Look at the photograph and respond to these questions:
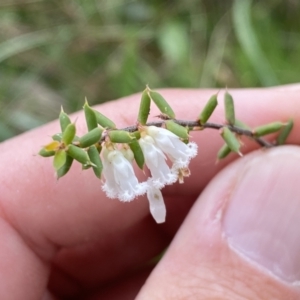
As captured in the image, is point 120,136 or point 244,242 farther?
point 244,242

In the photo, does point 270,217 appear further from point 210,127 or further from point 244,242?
point 210,127

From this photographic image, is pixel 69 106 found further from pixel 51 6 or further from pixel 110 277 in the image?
pixel 110 277

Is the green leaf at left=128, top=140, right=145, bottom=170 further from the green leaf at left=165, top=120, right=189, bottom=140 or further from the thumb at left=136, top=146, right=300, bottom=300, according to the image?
the thumb at left=136, top=146, right=300, bottom=300

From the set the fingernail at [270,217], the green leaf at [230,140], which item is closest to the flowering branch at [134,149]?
the green leaf at [230,140]

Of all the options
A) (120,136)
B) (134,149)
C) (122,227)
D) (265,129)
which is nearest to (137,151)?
(134,149)

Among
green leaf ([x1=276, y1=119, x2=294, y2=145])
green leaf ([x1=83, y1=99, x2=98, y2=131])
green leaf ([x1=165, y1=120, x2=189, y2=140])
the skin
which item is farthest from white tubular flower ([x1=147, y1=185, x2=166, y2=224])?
green leaf ([x1=276, y1=119, x2=294, y2=145])
